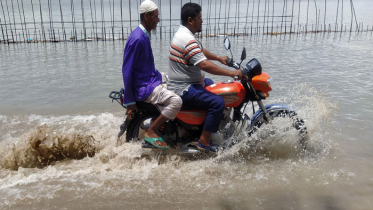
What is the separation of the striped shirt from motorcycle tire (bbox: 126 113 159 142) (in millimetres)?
516

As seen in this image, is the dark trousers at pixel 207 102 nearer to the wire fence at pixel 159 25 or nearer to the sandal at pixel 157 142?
the sandal at pixel 157 142

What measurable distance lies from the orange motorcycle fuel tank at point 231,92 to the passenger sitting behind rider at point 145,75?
520 mm

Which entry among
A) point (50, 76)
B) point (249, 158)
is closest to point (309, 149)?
point (249, 158)

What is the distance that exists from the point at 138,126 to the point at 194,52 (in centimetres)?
128

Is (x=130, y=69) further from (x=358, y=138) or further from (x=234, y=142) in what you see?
(x=358, y=138)

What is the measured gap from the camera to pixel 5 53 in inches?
586

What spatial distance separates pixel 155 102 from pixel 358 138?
11.3ft

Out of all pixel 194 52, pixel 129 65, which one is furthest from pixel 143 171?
pixel 194 52

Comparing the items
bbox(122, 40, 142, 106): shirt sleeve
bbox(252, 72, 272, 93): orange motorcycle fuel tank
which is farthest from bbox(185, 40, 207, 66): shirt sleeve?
bbox(252, 72, 272, 93): orange motorcycle fuel tank

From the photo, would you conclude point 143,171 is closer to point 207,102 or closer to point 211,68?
point 207,102

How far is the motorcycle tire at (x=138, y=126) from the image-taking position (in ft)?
13.1

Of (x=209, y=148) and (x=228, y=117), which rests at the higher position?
(x=228, y=117)

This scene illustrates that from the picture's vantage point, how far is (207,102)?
3664 mm

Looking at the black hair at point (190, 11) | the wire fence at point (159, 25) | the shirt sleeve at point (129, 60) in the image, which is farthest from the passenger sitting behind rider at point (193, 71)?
the wire fence at point (159, 25)
